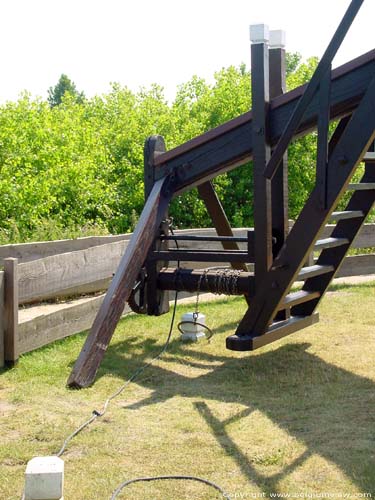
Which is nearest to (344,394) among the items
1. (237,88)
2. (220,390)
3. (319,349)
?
(220,390)

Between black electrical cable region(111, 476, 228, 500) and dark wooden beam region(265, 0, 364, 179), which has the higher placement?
dark wooden beam region(265, 0, 364, 179)

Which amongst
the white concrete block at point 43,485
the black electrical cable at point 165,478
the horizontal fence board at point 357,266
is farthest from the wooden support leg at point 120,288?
the horizontal fence board at point 357,266

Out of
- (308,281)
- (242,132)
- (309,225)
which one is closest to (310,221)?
(309,225)

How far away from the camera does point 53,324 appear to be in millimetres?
6812

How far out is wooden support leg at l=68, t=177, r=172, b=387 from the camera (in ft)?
18.4

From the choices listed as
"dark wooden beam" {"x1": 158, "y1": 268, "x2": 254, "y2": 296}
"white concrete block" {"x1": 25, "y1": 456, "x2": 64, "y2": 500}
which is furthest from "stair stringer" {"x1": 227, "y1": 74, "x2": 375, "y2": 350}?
"white concrete block" {"x1": 25, "y1": 456, "x2": 64, "y2": 500}

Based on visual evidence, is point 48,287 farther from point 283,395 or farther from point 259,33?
point 259,33

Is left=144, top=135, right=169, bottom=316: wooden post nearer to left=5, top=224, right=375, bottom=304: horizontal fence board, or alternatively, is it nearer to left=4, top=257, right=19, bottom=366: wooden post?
left=5, top=224, right=375, bottom=304: horizontal fence board

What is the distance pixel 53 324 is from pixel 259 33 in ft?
10.1

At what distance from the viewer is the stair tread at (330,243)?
20.2 ft

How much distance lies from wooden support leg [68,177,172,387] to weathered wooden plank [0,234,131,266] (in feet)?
6.68

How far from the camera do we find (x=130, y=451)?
420 centimetres

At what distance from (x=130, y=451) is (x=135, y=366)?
2.06 m

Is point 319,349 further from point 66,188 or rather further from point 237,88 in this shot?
point 237,88
